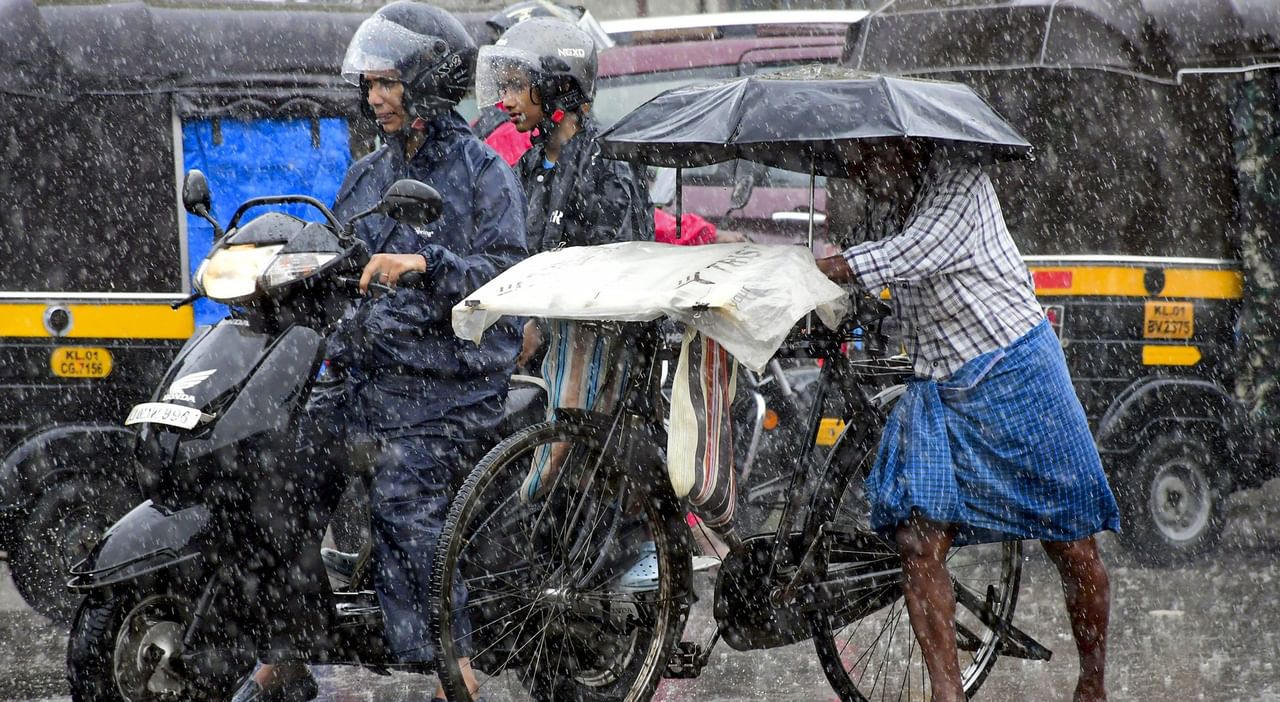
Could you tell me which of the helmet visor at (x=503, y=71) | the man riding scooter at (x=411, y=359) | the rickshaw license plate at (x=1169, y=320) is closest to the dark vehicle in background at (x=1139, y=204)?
the rickshaw license plate at (x=1169, y=320)

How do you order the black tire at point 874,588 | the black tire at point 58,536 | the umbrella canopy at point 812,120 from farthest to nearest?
the black tire at point 58,536 → the black tire at point 874,588 → the umbrella canopy at point 812,120

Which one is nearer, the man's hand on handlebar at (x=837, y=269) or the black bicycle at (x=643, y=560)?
the man's hand on handlebar at (x=837, y=269)

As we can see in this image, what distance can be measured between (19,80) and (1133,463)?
18.1 feet

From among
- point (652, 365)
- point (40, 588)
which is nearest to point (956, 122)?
point (652, 365)

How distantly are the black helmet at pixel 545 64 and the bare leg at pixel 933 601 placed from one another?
1.93 m

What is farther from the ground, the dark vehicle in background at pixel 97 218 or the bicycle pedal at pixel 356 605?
the dark vehicle in background at pixel 97 218

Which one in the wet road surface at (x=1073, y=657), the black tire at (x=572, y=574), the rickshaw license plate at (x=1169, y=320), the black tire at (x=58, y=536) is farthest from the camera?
the rickshaw license plate at (x=1169, y=320)

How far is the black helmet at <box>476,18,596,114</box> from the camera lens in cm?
500

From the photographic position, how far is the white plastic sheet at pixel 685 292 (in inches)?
A: 150

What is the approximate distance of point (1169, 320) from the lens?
7.37 m

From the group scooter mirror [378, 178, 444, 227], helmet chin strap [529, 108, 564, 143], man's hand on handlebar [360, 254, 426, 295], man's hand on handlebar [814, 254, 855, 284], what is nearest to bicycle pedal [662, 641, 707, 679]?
man's hand on handlebar [814, 254, 855, 284]

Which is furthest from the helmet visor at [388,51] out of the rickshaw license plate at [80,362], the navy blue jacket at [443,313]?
the rickshaw license plate at [80,362]

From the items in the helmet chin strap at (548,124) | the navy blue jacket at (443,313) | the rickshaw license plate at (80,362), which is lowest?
the rickshaw license plate at (80,362)

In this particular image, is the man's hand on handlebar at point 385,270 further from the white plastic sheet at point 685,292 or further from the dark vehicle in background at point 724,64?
the dark vehicle in background at point 724,64
